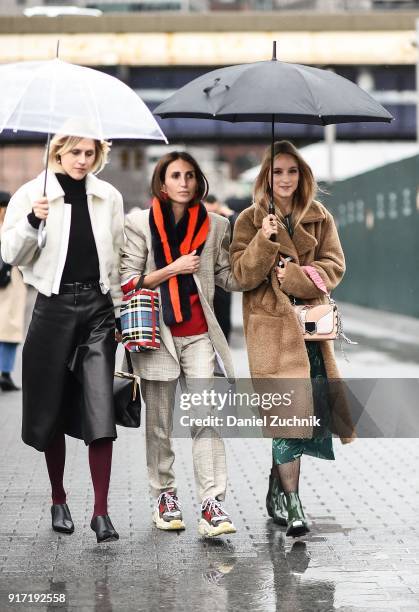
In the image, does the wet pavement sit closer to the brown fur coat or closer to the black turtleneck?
the brown fur coat

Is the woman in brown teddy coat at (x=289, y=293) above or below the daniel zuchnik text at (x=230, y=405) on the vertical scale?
above

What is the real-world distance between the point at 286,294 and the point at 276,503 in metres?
1.12

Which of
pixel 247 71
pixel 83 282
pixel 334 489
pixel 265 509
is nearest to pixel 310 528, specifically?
pixel 265 509

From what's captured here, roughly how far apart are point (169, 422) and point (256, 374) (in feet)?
1.65

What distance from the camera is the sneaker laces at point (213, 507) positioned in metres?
6.64

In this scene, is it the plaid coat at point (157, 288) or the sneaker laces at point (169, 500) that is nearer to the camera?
the plaid coat at point (157, 288)

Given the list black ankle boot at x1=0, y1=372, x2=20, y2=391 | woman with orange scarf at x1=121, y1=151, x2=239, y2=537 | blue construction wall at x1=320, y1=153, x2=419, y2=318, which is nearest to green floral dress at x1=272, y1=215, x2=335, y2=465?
woman with orange scarf at x1=121, y1=151, x2=239, y2=537

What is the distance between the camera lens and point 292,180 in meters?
6.83

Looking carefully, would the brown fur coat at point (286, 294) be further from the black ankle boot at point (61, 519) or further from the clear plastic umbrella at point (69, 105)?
the black ankle boot at point (61, 519)

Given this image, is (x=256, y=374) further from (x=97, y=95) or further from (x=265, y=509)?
(x=97, y=95)

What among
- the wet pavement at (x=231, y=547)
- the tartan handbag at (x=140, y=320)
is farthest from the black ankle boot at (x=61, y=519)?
the tartan handbag at (x=140, y=320)

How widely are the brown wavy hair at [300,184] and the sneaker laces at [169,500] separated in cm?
150

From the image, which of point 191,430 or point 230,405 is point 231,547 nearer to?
point 191,430

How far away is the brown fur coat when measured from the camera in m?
6.73
